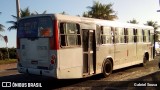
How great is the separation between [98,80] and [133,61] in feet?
15.5

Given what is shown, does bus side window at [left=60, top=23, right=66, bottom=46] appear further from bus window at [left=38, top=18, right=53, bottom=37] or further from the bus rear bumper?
the bus rear bumper

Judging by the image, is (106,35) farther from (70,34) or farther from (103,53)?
(70,34)

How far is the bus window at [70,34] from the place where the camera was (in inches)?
447

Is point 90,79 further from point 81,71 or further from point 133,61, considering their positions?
point 133,61

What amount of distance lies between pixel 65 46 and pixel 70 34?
2.05ft

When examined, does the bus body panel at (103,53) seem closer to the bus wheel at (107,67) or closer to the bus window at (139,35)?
the bus wheel at (107,67)

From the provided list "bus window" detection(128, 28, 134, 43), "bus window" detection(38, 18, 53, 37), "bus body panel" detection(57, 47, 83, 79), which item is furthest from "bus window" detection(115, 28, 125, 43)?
"bus window" detection(38, 18, 53, 37)

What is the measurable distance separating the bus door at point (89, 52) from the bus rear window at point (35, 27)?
6.26ft

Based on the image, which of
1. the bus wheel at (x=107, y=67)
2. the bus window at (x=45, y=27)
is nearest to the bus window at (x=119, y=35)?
the bus wheel at (x=107, y=67)

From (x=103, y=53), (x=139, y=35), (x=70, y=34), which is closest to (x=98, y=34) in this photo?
(x=103, y=53)

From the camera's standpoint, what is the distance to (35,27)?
38.7 feet

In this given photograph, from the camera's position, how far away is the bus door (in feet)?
41.6

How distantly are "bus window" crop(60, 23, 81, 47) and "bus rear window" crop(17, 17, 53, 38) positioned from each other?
50cm

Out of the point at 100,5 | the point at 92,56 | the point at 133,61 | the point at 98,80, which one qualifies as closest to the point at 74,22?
the point at 92,56
